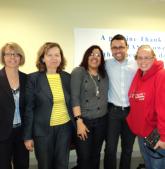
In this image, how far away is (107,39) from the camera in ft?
11.4

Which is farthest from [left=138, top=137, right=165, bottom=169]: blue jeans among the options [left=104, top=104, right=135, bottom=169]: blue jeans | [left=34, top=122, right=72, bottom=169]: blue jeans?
[left=34, top=122, right=72, bottom=169]: blue jeans

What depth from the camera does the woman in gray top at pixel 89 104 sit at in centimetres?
218

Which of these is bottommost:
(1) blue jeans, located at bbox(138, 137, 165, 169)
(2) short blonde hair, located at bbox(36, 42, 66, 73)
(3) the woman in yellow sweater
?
(1) blue jeans, located at bbox(138, 137, 165, 169)

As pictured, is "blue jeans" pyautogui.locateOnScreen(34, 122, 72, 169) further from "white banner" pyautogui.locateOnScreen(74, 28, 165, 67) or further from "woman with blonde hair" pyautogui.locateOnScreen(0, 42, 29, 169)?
"white banner" pyautogui.locateOnScreen(74, 28, 165, 67)

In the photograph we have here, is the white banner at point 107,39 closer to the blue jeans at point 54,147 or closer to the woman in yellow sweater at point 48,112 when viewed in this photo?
the woman in yellow sweater at point 48,112

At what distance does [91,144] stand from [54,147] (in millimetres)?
385

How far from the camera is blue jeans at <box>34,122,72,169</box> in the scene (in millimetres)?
2049

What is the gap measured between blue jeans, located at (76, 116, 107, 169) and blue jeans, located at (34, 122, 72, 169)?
0.54ft

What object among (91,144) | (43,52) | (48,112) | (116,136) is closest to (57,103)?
(48,112)

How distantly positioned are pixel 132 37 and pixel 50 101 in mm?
2053

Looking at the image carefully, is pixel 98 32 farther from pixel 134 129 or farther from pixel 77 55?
pixel 134 129

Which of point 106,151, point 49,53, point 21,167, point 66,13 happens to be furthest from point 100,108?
point 66,13

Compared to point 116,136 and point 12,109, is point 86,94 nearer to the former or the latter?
point 116,136

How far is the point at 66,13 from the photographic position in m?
3.33
